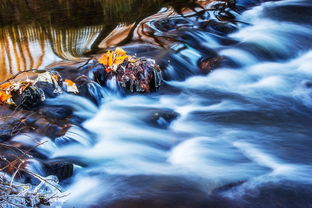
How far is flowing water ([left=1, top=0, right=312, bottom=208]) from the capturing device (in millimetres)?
3910

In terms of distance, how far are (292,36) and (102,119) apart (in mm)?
4729

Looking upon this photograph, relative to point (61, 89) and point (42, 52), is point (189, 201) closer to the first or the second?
point (61, 89)

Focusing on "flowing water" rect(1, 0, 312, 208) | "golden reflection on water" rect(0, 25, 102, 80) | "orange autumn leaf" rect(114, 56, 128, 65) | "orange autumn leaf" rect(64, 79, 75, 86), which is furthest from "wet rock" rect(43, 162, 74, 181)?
"golden reflection on water" rect(0, 25, 102, 80)

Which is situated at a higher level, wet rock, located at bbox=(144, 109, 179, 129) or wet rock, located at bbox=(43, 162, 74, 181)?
wet rock, located at bbox=(144, 109, 179, 129)

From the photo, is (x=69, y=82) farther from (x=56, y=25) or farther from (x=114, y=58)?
(x=56, y=25)

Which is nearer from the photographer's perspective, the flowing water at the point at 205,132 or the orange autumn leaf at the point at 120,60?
the flowing water at the point at 205,132

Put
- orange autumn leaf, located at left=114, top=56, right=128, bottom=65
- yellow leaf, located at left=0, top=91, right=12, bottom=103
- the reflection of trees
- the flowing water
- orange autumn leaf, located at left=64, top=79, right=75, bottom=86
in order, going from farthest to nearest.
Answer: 1. the reflection of trees
2. orange autumn leaf, located at left=114, top=56, right=128, bottom=65
3. orange autumn leaf, located at left=64, top=79, right=75, bottom=86
4. yellow leaf, located at left=0, top=91, right=12, bottom=103
5. the flowing water

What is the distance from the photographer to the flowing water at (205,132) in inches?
154

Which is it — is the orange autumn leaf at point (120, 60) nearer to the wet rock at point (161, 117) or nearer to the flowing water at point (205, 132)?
the flowing water at point (205, 132)

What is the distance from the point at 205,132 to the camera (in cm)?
536

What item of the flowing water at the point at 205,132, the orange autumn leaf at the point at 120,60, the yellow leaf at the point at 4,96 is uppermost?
the orange autumn leaf at the point at 120,60

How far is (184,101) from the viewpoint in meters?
6.18

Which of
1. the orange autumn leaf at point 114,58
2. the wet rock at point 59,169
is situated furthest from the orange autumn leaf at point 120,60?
the wet rock at point 59,169

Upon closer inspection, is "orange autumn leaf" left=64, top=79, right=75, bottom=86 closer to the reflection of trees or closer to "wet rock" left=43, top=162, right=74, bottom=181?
the reflection of trees
